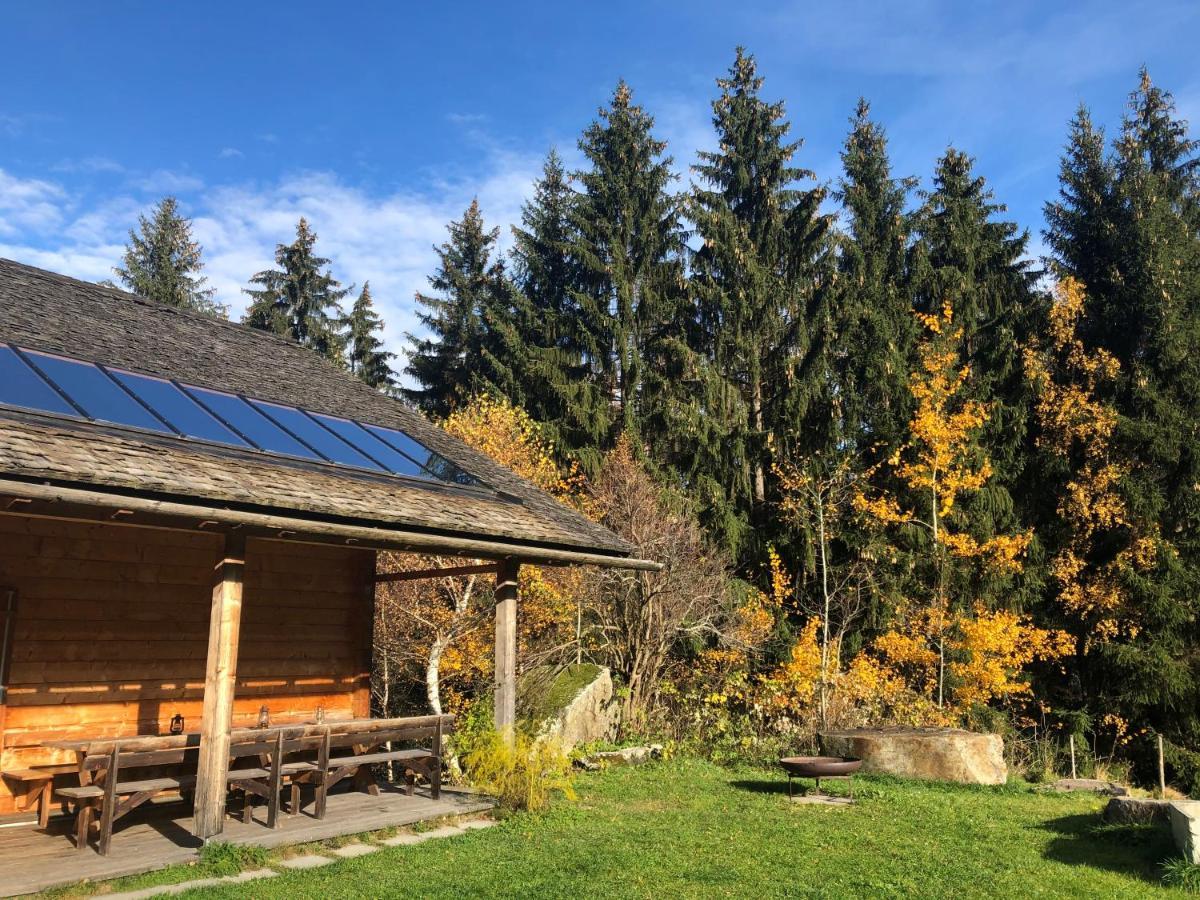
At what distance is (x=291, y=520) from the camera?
709 centimetres

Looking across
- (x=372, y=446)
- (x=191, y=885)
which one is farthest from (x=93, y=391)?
(x=191, y=885)

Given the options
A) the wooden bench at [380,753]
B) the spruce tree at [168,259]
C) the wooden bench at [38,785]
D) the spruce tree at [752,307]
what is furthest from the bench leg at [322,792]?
the spruce tree at [168,259]

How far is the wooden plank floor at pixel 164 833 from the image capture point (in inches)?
242

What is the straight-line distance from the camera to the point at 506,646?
9.20 metres

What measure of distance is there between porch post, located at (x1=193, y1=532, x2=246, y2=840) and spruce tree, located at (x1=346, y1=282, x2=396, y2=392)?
92.8 feet

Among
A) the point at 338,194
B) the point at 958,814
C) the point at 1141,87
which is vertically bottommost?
the point at 958,814

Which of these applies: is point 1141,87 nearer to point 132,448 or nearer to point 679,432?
point 679,432

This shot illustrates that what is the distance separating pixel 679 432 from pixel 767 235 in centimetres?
674

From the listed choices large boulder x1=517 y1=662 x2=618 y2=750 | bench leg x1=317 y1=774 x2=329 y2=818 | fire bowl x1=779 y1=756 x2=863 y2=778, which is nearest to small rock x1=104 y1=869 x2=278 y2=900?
bench leg x1=317 y1=774 x2=329 y2=818

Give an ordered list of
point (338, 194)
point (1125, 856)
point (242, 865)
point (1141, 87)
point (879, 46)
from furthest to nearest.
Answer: point (1141, 87) → point (338, 194) → point (879, 46) → point (1125, 856) → point (242, 865)

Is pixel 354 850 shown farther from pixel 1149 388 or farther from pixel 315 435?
pixel 1149 388

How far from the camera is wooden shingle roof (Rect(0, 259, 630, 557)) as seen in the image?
259 inches

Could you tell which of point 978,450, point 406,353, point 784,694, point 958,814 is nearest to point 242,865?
point 958,814

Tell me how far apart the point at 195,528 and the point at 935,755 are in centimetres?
941
